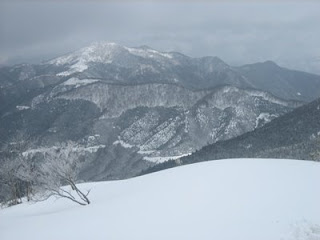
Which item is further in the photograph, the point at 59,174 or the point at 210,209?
the point at 59,174

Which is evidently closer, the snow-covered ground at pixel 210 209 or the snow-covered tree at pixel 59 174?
the snow-covered ground at pixel 210 209

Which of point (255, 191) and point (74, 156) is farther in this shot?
point (74, 156)

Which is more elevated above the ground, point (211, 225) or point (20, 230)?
point (211, 225)

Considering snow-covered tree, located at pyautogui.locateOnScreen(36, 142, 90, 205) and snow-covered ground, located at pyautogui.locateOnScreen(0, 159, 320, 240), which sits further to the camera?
snow-covered tree, located at pyautogui.locateOnScreen(36, 142, 90, 205)

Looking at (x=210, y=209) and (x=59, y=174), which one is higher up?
(x=210, y=209)

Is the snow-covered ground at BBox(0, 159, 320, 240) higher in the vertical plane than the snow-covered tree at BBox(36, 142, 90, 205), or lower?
higher

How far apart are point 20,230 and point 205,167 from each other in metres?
11.6

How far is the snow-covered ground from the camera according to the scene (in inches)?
713

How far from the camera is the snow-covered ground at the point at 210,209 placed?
18.1 m

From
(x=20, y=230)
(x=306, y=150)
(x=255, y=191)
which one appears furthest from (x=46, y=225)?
(x=306, y=150)

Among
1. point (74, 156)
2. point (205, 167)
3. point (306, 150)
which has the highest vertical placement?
point (205, 167)

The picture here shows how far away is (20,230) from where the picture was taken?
2447 cm

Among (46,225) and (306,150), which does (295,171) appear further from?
(306,150)

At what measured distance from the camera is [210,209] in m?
20.3
